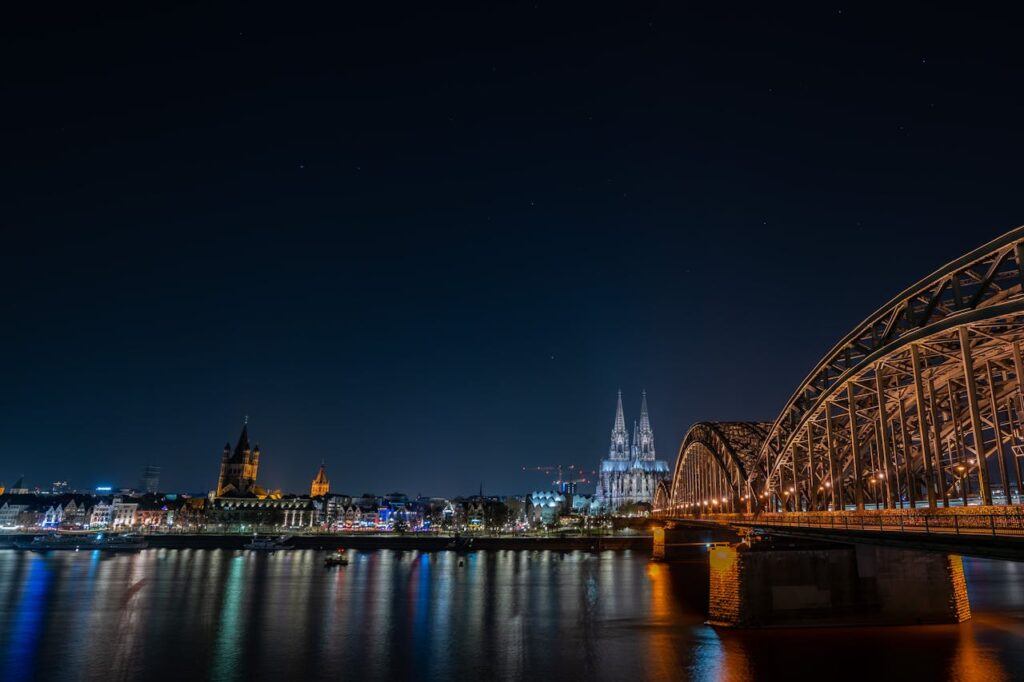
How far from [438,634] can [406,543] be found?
112660 mm

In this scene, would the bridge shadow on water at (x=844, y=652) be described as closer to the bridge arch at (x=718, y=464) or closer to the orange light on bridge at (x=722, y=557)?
the orange light on bridge at (x=722, y=557)

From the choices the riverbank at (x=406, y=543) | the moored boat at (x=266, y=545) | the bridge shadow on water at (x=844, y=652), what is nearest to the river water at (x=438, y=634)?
the bridge shadow on water at (x=844, y=652)

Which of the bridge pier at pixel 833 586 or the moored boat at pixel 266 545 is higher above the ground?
the bridge pier at pixel 833 586

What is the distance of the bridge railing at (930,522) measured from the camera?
23.4 m

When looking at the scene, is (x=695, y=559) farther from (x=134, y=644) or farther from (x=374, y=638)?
(x=134, y=644)

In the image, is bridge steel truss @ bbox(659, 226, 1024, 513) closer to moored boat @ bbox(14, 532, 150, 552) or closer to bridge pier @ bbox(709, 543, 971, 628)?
bridge pier @ bbox(709, 543, 971, 628)

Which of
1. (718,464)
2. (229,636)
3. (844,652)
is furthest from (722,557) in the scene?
(718,464)

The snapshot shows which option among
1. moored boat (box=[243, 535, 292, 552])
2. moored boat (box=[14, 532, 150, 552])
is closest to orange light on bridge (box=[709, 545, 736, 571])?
moored boat (box=[243, 535, 292, 552])

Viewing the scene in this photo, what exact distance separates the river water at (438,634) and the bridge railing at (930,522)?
7281 millimetres

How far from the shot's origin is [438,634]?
48875 mm

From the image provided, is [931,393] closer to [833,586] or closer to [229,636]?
[833,586]

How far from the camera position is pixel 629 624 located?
51.9 meters

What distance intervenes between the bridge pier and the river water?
127cm

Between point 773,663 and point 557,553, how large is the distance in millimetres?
112811
